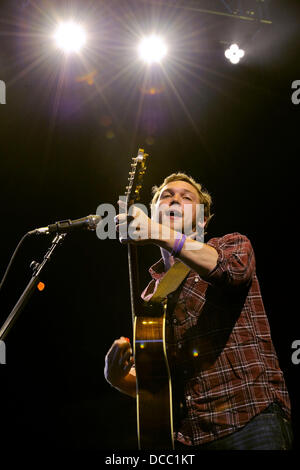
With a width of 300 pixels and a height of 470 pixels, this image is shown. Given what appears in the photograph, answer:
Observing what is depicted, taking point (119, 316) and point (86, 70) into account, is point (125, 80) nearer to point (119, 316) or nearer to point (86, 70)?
point (86, 70)

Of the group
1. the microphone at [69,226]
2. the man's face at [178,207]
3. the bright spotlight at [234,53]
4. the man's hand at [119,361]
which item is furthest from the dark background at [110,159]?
the microphone at [69,226]

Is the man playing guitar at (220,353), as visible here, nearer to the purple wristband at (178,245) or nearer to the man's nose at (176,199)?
the purple wristband at (178,245)

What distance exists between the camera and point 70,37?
12.2ft

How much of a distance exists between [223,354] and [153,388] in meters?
0.45

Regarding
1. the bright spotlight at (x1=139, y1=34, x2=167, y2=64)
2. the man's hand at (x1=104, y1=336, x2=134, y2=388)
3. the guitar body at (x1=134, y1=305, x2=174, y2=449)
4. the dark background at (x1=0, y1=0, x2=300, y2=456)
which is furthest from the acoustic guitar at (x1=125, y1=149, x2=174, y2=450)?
the bright spotlight at (x1=139, y1=34, x2=167, y2=64)

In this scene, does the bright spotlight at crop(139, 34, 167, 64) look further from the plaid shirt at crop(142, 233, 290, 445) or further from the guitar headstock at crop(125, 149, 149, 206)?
the plaid shirt at crop(142, 233, 290, 445)

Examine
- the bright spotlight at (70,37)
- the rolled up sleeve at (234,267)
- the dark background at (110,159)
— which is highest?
the bright spotlight at (70,37)

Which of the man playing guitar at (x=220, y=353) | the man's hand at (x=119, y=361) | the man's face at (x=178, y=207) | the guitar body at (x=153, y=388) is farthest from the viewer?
the man's face at (x=178, y=207)

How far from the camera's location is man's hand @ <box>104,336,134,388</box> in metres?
2.05

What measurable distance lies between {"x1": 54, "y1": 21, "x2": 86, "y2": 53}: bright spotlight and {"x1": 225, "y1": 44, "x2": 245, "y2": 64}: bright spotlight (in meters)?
1.77

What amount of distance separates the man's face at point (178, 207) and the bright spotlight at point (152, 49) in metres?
2.32

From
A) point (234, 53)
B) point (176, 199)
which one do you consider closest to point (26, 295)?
point (176, 199)

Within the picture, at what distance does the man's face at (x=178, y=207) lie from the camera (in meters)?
2.32

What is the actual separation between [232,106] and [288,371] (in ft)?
12.0
